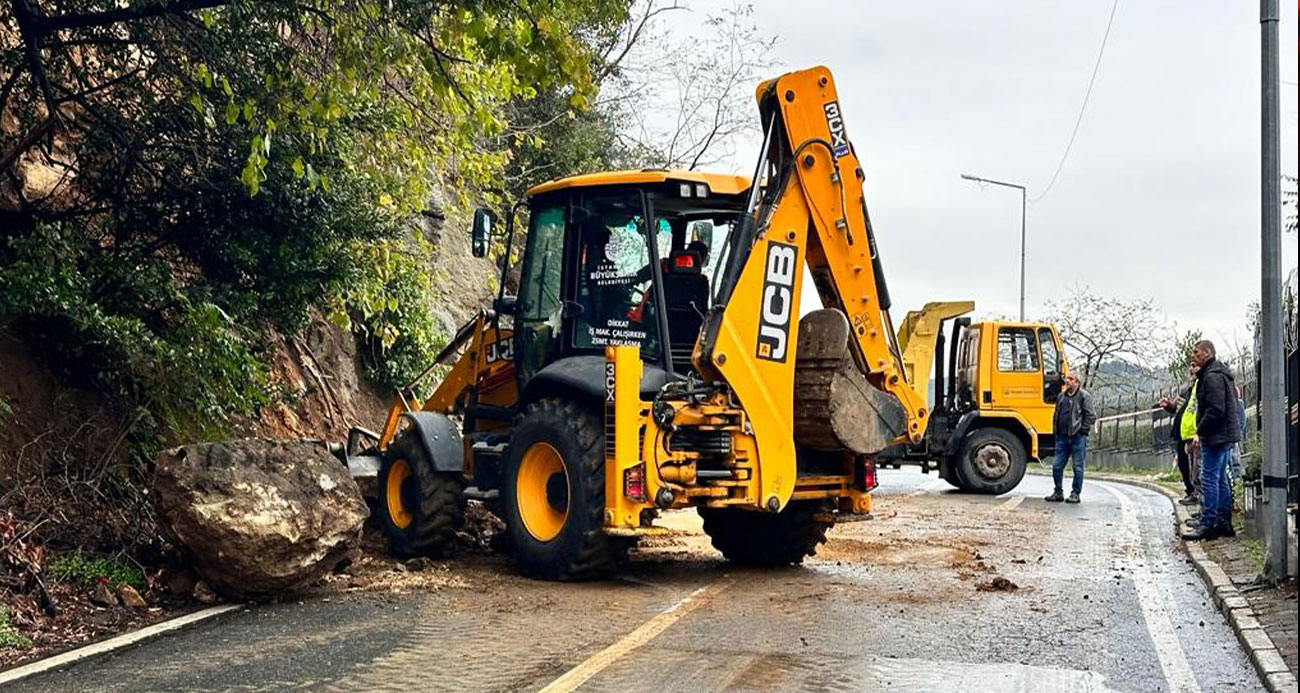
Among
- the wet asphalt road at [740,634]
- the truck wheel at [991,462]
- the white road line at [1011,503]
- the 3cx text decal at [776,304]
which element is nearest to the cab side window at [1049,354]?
the truck wheel at [991,462]

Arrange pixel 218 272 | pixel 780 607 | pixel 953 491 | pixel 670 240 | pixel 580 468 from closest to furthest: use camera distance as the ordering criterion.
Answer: pixel 780 607 < pixel 580 468 < pixel 670 240 < pixel 218 272 < pixel 953 491

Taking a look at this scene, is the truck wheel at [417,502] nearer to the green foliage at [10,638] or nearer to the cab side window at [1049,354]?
the green foliage at [10,638]

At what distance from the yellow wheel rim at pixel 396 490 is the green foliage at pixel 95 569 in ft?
7.62

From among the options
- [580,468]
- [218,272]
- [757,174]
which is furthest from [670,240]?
[218,272]

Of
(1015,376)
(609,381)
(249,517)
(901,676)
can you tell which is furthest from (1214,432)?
(1015,376)

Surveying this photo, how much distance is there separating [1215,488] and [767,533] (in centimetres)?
470

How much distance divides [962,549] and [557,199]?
16.4 ft

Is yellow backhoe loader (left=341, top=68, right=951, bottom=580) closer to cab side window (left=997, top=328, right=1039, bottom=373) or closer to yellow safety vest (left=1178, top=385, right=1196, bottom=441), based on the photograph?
yellow safety vest (left=1178, top=385, right=1196, bottom=441)

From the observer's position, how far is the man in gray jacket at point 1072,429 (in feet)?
60.7

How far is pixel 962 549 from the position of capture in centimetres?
1202

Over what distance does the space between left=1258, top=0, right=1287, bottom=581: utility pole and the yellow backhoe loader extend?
98.7 inches

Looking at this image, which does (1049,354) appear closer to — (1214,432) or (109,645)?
(1214,432)

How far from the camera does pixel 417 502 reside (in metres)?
10.4

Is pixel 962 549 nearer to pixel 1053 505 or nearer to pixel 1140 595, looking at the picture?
pixel 1140 595
